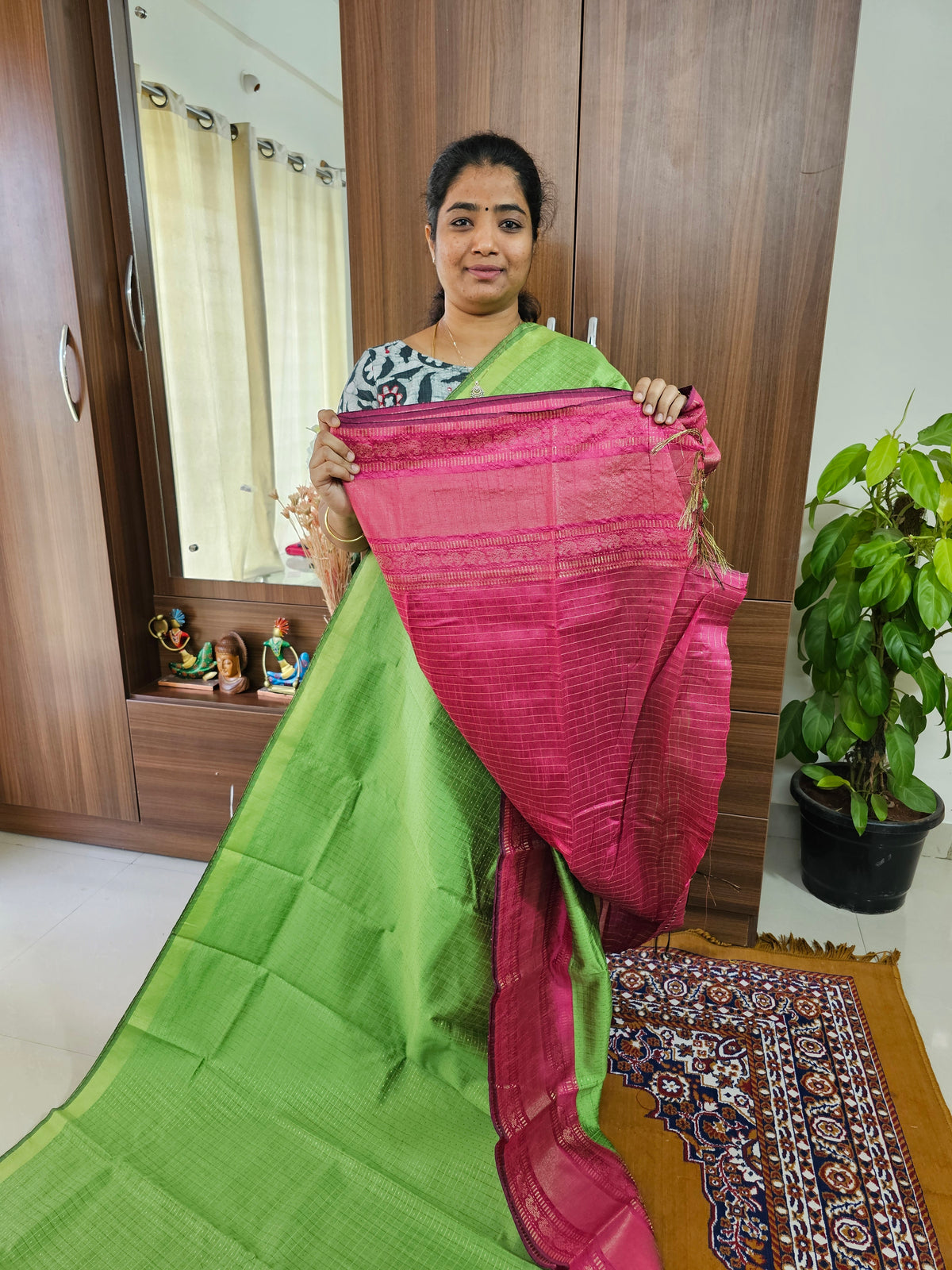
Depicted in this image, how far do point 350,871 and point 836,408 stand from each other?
1.73 m

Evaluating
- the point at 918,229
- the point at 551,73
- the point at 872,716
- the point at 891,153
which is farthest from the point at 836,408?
the point at 551,73

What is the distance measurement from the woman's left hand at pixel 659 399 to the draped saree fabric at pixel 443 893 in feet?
0.09

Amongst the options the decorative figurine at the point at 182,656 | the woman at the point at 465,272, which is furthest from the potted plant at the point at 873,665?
the decorative figurine at the point at 182,656

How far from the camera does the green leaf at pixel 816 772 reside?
203 cm

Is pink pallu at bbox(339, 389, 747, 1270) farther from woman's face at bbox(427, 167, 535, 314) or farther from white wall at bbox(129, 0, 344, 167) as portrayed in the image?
white wall at bbox(129, 0, 344, 167)

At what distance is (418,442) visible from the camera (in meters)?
1.15

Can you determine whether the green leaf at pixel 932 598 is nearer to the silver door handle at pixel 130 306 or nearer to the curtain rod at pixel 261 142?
the curtain rod at pixel 261 142

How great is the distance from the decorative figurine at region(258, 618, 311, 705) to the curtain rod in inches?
43.1

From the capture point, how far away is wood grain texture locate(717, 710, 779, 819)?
1.83 metres

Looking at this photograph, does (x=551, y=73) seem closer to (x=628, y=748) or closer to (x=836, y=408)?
(x=836, y=408)

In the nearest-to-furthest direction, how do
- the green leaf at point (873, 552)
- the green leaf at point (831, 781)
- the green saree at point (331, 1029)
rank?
the green saree at point (331, 1029) → the green leaf at point (873, 552) → the green leaf at point (831, 781)

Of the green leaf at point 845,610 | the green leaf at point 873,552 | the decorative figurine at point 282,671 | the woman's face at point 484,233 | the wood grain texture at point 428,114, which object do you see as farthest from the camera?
the decorative figurine at point 282,671

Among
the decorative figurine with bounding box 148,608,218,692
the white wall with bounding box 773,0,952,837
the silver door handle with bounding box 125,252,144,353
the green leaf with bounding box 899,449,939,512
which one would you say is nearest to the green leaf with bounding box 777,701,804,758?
the white wall with bounding box 773,0,952,837

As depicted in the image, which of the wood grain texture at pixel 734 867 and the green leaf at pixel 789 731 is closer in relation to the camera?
the wood grain texture at pixel 734 867
